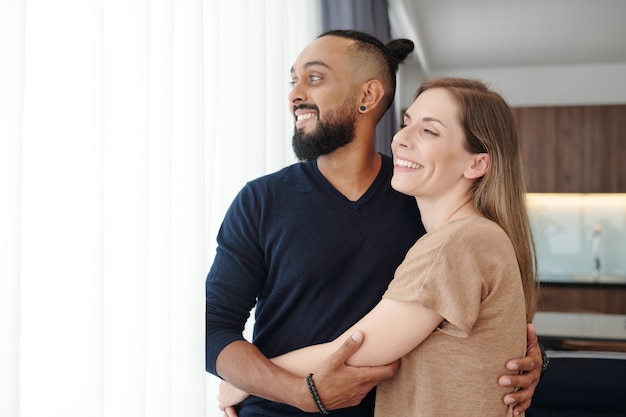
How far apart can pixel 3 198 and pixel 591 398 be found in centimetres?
186

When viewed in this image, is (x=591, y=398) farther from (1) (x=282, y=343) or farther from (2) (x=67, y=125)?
(2) (x=67, y=125)

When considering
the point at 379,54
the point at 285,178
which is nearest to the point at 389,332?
the point at 285,178

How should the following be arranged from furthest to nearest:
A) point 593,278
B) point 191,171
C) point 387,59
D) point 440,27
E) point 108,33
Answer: point 593,278 → point 440,27 → point 387,59 → point 191,171 → point 108,33

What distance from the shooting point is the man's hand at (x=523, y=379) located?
1.33 metres

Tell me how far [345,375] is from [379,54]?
0.87 m

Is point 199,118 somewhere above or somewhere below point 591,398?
above

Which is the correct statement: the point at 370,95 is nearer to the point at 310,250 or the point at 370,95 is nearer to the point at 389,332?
the point at 310,250

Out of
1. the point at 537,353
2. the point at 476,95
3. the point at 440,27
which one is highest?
the point at 440,27

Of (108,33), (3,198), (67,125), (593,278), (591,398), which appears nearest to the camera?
(3,198)

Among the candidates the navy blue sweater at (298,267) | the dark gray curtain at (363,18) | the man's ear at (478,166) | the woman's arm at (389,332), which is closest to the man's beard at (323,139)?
the navy blue sweater at (298,267)

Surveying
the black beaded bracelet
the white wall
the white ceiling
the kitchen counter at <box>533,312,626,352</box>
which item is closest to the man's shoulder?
the black beaded bracelet

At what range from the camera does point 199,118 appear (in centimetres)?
160

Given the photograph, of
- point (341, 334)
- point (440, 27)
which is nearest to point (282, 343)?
point (341, 334)

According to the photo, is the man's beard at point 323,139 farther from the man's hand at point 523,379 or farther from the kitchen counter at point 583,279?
the kitchen counter at point 583,279
